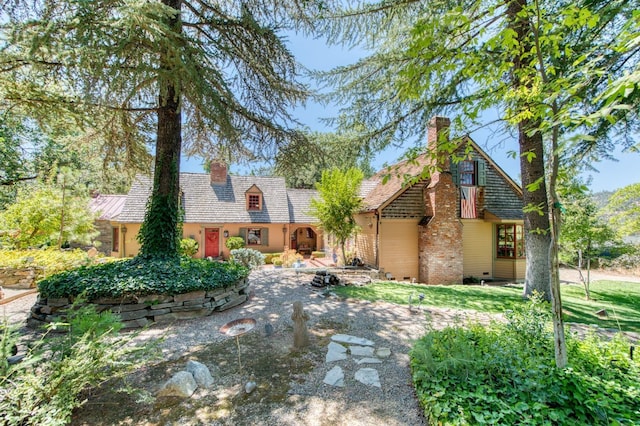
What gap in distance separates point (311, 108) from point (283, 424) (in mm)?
8261

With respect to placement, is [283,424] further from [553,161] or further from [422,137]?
[422,137]

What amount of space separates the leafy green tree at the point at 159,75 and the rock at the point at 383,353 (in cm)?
536

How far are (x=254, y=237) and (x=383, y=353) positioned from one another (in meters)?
16.2

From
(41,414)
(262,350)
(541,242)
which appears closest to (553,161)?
(262,350)

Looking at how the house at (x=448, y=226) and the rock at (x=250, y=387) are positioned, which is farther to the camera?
the house at (x=448, y=226)

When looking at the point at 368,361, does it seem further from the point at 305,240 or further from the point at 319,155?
the point at 305,240

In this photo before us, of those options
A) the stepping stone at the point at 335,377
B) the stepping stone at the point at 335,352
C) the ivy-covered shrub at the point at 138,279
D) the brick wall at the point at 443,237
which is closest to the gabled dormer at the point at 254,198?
the brick wall at the point at 443,237

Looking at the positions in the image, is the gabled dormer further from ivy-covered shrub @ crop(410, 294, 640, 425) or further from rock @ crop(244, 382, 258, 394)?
ivy-covered shrub @ crop(410, 294, 640, 425)

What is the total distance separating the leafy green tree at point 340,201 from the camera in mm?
12820

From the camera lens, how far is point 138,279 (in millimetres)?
5734

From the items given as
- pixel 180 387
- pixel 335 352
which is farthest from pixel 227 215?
pixel 180 387

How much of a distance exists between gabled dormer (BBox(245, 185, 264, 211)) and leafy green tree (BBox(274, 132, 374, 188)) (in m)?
10.8

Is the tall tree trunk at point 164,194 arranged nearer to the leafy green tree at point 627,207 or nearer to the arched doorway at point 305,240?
the leafy green tree at point 627,207

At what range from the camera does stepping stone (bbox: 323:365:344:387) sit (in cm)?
349
